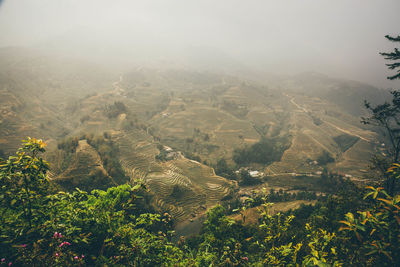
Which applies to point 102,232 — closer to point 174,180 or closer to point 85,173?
point 85,173

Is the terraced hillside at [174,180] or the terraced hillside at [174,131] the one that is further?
the terraced hillside at [174,131]

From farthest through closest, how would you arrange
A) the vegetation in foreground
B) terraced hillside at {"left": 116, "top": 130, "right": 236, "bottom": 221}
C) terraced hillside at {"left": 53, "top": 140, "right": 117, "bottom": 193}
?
terraced hillside at {"left": 116, "top": 130, "right": 236, "bottom": 221}
terraced hillside at {"left": 53, "top": 140, "right": 117, "bottom": 193}
the vegetation in foreground

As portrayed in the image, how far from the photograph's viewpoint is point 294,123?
446 ft

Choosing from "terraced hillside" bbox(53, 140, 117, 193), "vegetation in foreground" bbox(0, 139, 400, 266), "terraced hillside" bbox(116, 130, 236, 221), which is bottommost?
"terraced hillside" bbox(116, 130, 236, 221)

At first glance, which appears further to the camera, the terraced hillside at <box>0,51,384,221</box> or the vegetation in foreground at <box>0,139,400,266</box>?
the terraced hillside at <box>0,51,384,221</box>

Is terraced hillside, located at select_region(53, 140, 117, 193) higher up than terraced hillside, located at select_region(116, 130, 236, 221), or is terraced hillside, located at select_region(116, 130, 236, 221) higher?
terraced hillside, located at select_region(53, 140, 117, 193)

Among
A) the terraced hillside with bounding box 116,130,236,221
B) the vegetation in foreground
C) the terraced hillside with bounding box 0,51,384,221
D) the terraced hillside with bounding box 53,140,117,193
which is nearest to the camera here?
the vegetation in foreground

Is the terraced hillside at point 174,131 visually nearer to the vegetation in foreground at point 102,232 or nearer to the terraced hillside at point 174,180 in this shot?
the terraced hillside at point 174,180

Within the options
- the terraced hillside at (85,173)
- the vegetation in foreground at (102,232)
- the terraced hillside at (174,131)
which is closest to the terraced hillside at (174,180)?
the terraced hillside at (174,131)

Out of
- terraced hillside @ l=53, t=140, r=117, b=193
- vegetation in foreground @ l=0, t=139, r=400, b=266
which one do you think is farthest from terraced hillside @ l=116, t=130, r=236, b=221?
vegetation in foreground @ l=0, t=139, r=400, b=266

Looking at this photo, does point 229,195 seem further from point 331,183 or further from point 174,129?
point 174,129

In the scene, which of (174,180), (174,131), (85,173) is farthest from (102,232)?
(174,131)

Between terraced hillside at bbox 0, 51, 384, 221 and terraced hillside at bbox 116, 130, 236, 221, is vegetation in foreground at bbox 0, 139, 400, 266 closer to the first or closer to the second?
terraced hillside at bbox 0, 51, 384, 221

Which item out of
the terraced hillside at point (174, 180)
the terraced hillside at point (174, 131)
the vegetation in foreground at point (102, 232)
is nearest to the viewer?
the vegetation in foreground at point (102, 232)
